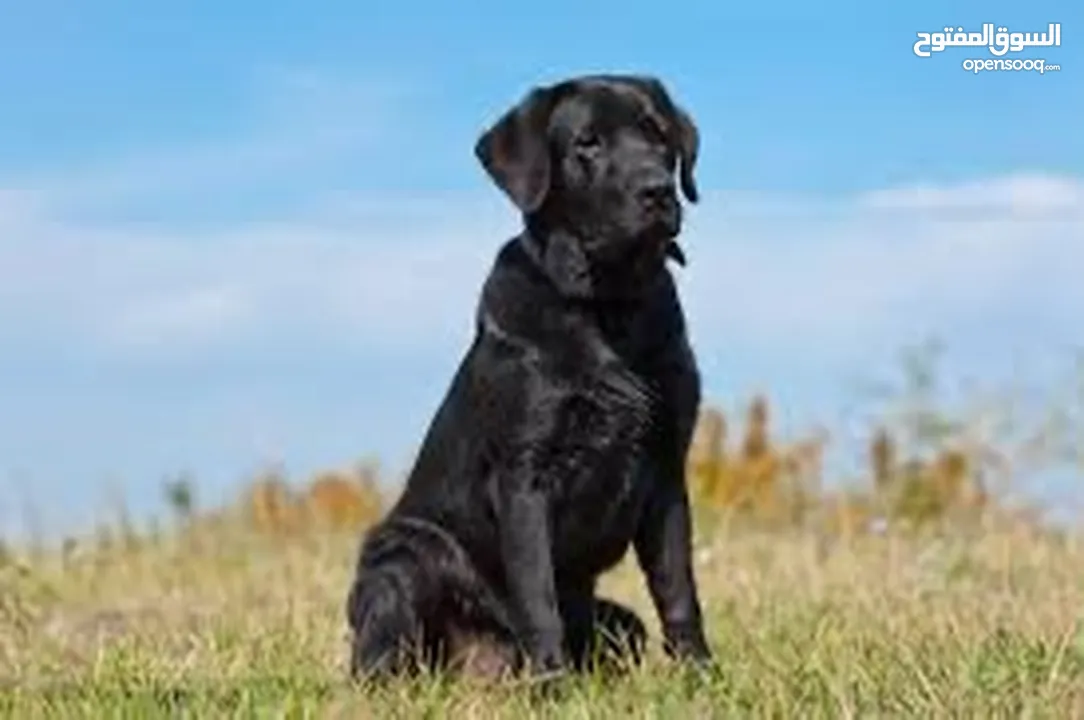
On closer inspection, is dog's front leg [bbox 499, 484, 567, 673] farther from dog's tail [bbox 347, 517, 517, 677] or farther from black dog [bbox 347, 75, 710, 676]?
dog's tail [bbox 347, 517, 517, 677]

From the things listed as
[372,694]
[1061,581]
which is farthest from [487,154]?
[1061,581]

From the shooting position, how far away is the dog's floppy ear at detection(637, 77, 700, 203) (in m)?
6.55

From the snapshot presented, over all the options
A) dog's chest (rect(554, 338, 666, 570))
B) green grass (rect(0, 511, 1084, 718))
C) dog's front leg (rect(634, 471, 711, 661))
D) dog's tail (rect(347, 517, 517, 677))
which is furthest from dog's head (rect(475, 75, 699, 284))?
green grass (rect(0, 511, 1084, 718))

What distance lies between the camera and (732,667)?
6430 mm

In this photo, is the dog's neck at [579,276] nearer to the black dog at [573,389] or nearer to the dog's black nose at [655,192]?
the black dog at [573,389]

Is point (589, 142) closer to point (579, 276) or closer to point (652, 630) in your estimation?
point (579, 276)

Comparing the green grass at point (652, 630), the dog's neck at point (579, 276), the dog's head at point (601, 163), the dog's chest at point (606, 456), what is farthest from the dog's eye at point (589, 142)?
the green grass at point (652, 630)

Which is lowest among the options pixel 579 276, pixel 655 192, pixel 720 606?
pixel 720 606

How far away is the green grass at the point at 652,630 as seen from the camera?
5.84m

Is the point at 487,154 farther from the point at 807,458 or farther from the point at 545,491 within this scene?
the point at 807,458

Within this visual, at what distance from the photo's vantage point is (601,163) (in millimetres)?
6363

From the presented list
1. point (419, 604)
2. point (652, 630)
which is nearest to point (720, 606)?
point (652, 630)

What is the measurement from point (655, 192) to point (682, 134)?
401 mm

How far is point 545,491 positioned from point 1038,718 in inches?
58.0
